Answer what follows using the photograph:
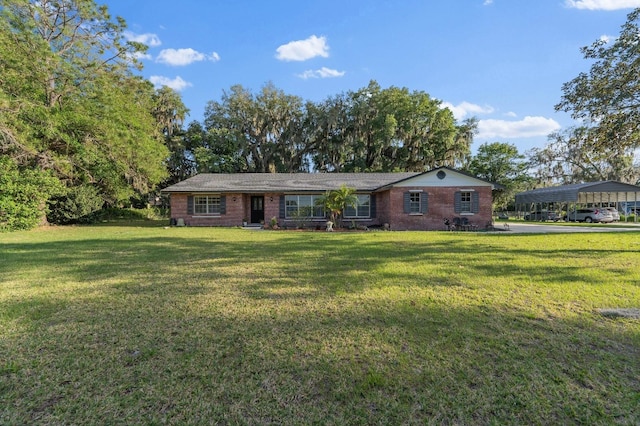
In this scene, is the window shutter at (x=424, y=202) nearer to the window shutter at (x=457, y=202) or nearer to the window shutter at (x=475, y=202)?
the window shutter at (x=457, y=202)

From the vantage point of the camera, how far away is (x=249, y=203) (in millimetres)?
21750

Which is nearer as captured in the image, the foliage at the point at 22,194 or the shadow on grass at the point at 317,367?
the shadow on grass at the point at 317,367

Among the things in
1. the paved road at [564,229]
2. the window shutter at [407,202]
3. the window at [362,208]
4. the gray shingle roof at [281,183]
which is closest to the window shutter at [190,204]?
the gray shingle roof at [281,183]

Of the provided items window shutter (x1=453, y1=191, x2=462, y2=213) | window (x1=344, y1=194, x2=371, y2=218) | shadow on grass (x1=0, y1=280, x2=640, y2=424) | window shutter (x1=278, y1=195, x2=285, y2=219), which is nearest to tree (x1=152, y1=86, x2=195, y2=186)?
window shutter (x1=278, y1=195, x2=285, y2=219)

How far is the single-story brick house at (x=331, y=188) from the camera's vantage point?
737 inches

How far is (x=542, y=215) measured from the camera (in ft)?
105

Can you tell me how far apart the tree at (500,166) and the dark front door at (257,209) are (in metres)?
27.1

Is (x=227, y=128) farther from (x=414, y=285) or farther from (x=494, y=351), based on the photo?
(x=494, y=351)

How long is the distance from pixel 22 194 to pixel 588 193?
41296 mm

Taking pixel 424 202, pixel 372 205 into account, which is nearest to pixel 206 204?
pixel 372 205

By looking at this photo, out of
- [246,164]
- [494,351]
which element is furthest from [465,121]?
[494,351]

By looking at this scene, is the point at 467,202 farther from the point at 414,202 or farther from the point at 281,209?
the point at 281,209

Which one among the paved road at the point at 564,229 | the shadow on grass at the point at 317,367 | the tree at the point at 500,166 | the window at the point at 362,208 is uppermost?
the tree at the point at 500,166

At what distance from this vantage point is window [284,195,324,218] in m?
20.8
